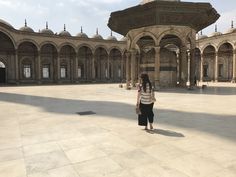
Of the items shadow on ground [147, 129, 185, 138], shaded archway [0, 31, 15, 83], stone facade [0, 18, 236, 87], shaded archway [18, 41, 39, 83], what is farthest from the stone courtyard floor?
shaded archway [18, 41, 39, 83]

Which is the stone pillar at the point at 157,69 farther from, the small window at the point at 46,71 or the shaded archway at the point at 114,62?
the shaded archway at the point at 114,62

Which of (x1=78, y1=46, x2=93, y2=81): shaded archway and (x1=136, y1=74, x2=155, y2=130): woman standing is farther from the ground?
(x1=78, y1=46, x2=93, y2=81): shaded archway

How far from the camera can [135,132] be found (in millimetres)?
5398

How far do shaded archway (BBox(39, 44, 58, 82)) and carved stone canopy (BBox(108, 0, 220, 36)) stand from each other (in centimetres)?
2009

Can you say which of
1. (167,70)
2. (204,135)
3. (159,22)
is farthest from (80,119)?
(167,70)

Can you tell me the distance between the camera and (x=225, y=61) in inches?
1452

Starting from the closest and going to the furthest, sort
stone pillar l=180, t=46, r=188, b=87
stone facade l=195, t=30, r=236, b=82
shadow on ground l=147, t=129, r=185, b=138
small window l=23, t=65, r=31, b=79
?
shadow on ground l=147, t=129, r=185, b=138
stone pillar l=180, t=46, r=188, b=87
stone facade l=195, t=30, r=236, b=82
small window l=23, t=65, r=31, b=79

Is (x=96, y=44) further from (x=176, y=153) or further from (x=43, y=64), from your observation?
(x=176, y=153)

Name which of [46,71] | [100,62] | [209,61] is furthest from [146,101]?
[209,61]

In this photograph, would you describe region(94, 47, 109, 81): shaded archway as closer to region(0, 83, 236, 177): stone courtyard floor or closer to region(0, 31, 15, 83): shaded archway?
region(0, 31, 15, 83): shaded archway

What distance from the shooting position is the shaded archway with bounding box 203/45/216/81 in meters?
38.5

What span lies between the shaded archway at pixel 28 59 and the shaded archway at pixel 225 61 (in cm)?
2861

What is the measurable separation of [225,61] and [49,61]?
27.8 m

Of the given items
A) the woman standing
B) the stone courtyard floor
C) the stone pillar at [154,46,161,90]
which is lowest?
the stone courtyard floor
